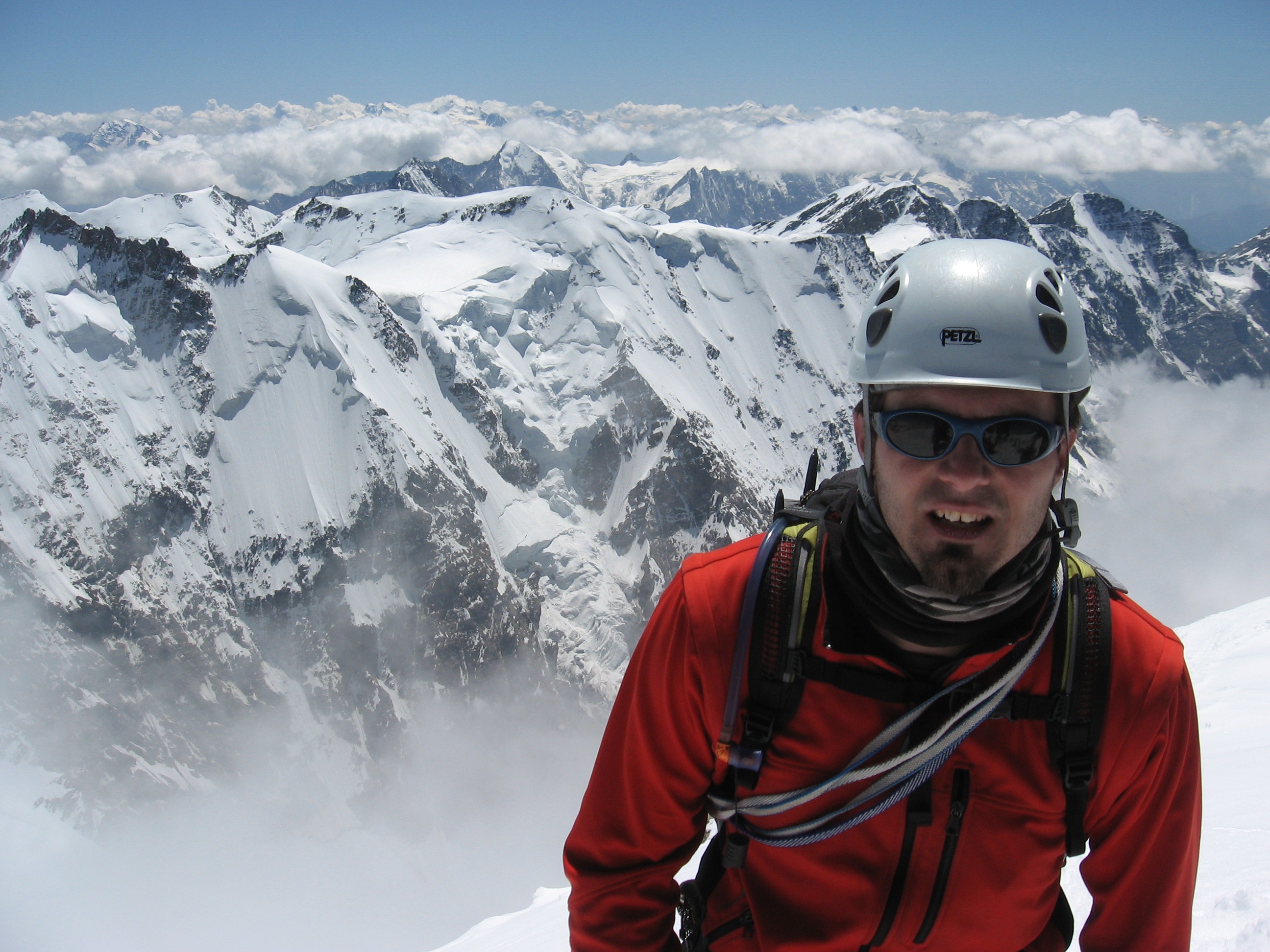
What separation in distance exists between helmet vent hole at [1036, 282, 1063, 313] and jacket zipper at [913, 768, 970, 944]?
7.59ft

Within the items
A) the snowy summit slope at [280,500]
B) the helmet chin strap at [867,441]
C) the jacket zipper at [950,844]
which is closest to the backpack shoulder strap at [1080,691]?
the jacket zipper at [950,844]

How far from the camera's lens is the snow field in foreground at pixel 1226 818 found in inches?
237

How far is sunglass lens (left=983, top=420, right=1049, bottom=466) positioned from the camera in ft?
9.87

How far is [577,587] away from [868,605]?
15595 centimetres

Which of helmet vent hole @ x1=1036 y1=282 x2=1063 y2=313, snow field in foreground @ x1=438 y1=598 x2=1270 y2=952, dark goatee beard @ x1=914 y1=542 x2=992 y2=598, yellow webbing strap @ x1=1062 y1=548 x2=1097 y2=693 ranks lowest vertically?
snow field in foreground @ x1=438 y1=598 x2=1270 y2=952

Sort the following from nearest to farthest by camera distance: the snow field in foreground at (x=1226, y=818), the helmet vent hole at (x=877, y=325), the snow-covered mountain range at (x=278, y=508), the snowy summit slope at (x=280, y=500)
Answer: the helmet vent hole at (x=877, y=325), the snow field in foreground at (x=1226, y=818), the snow-covered mountain range at (x=278, y=508), the snowy summit slope at (x=280, y=500)

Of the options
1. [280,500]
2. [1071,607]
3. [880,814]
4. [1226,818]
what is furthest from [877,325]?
[280,500]

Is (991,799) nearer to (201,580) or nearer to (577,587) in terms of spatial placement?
(577,587)

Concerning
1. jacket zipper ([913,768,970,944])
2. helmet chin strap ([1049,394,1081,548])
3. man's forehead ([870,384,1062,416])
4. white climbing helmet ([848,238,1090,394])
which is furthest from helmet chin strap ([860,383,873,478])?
jacket zipper ([913,768,970,944])

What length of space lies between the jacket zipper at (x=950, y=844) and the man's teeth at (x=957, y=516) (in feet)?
3.71

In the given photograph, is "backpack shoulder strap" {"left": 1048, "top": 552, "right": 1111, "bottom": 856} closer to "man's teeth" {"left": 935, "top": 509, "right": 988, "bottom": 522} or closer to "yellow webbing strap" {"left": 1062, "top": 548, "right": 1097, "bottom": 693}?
"yellow webbing strap" {"left": 1062, "top": 548, "right": 1097, "bottom": 693}

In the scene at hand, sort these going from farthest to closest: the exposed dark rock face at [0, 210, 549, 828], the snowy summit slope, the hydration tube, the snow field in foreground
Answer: the snowy summit slope < the exposed dark rock face at [0, 210, 549, 828] < the snow field in foreground < the hydration tube

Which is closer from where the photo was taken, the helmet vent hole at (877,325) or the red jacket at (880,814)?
the red jacket at (880,814)

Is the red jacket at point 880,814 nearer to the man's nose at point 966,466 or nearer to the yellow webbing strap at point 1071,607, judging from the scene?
the yellow webbing strap at point 1071,607
